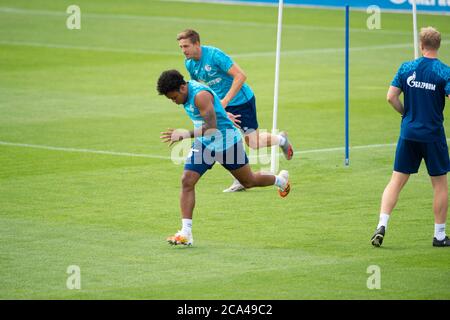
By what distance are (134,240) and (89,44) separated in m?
19.7

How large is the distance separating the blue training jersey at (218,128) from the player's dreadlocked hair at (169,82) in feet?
0.96

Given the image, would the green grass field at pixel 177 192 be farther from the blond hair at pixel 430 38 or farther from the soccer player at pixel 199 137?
the blond hair at pixel 430 38

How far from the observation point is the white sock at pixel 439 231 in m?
11.6

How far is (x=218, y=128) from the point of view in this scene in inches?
468

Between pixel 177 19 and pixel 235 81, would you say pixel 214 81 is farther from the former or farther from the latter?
pixel 177 19

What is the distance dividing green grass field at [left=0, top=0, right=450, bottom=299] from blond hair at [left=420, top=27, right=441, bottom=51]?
6.94ft

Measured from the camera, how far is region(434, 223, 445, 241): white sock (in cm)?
1157

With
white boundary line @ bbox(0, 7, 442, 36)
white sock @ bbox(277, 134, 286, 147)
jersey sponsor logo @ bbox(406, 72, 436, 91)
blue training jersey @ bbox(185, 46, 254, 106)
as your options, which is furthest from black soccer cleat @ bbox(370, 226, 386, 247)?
white boundary line @ bbox(0, 7, 442, 36)

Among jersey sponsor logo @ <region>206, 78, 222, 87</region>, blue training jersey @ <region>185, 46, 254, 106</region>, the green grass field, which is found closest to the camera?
the green grass field

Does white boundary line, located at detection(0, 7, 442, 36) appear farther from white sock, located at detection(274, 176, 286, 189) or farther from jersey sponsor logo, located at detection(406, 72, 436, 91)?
jersey sponsor logo, located at detection(406, 72, 436, 91)

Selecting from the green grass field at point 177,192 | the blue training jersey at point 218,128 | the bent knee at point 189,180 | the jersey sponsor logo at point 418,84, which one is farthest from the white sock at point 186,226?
the jersey sponsor logo at point 418,84

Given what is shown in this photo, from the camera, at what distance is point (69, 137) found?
18.7 metres

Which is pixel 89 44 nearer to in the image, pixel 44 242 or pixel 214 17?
pixel 214 17

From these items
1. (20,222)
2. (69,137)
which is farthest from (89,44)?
(20,222)
